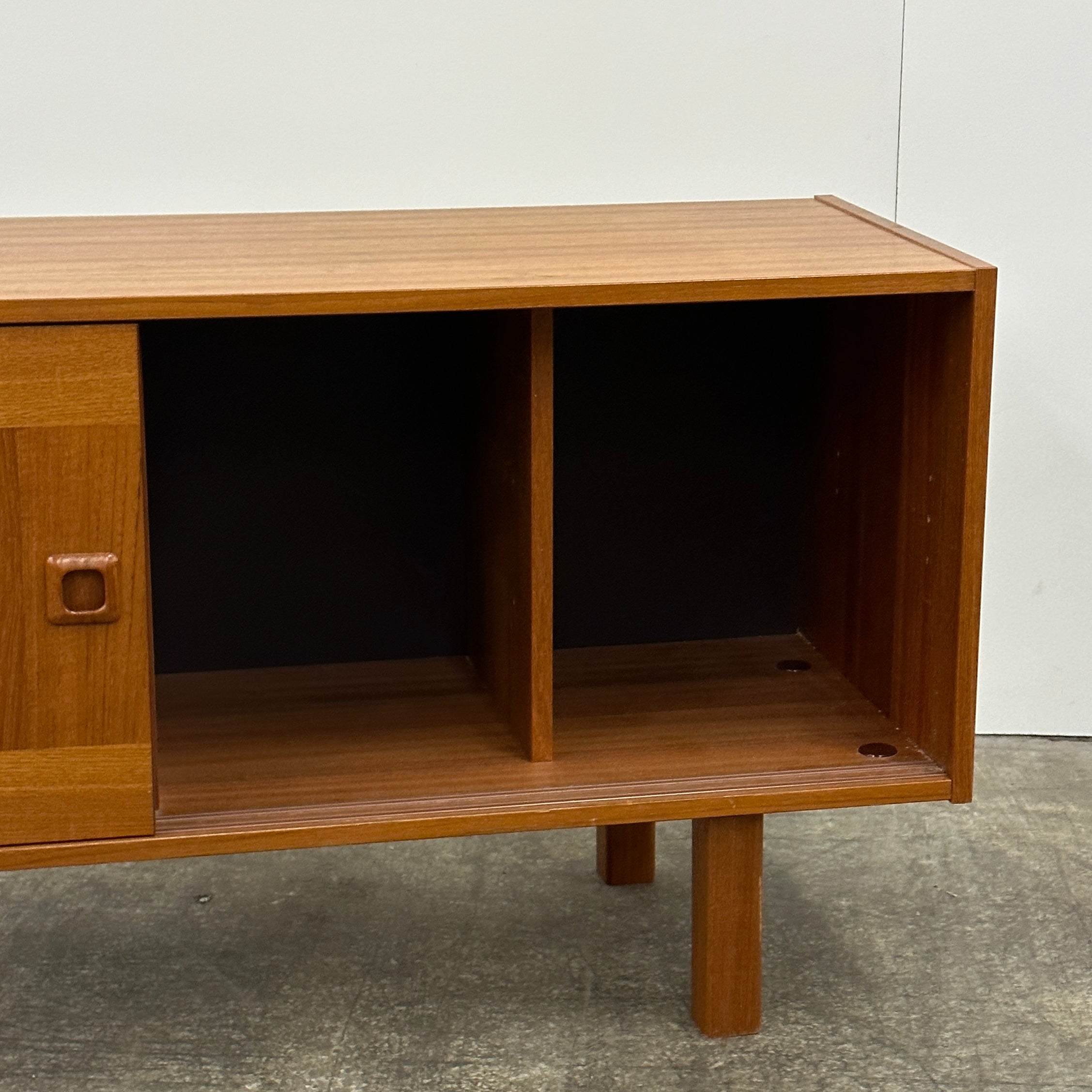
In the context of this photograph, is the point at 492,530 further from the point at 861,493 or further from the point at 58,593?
the point at 58,593

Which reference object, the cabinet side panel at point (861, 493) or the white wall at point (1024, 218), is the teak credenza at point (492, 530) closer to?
the cabinet side panel at point (861, 493)

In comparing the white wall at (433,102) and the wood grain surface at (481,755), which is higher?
the white wall at (433,102)

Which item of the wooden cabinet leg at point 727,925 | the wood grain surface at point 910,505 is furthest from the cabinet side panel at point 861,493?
the wooden cabinet leg at point 727,925

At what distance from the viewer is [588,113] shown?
7.60 ft

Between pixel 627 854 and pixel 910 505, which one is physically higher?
pixel 910 505

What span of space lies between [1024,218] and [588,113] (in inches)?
23.8

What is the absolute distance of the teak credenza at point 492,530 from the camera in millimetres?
1403

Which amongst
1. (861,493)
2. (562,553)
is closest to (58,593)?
(562,553)

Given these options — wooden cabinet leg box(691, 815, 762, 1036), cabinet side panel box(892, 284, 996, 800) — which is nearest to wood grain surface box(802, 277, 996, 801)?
cabinet side panel box(892, 284, 996, 800)

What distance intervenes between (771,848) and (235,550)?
0.76 m

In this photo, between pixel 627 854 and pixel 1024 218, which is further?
pixel 1024 218

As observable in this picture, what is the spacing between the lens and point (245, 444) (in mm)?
1817

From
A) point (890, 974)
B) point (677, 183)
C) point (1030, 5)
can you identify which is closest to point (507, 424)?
point (890, 974)

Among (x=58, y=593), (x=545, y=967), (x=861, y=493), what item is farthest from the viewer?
(x=545, y=967)
